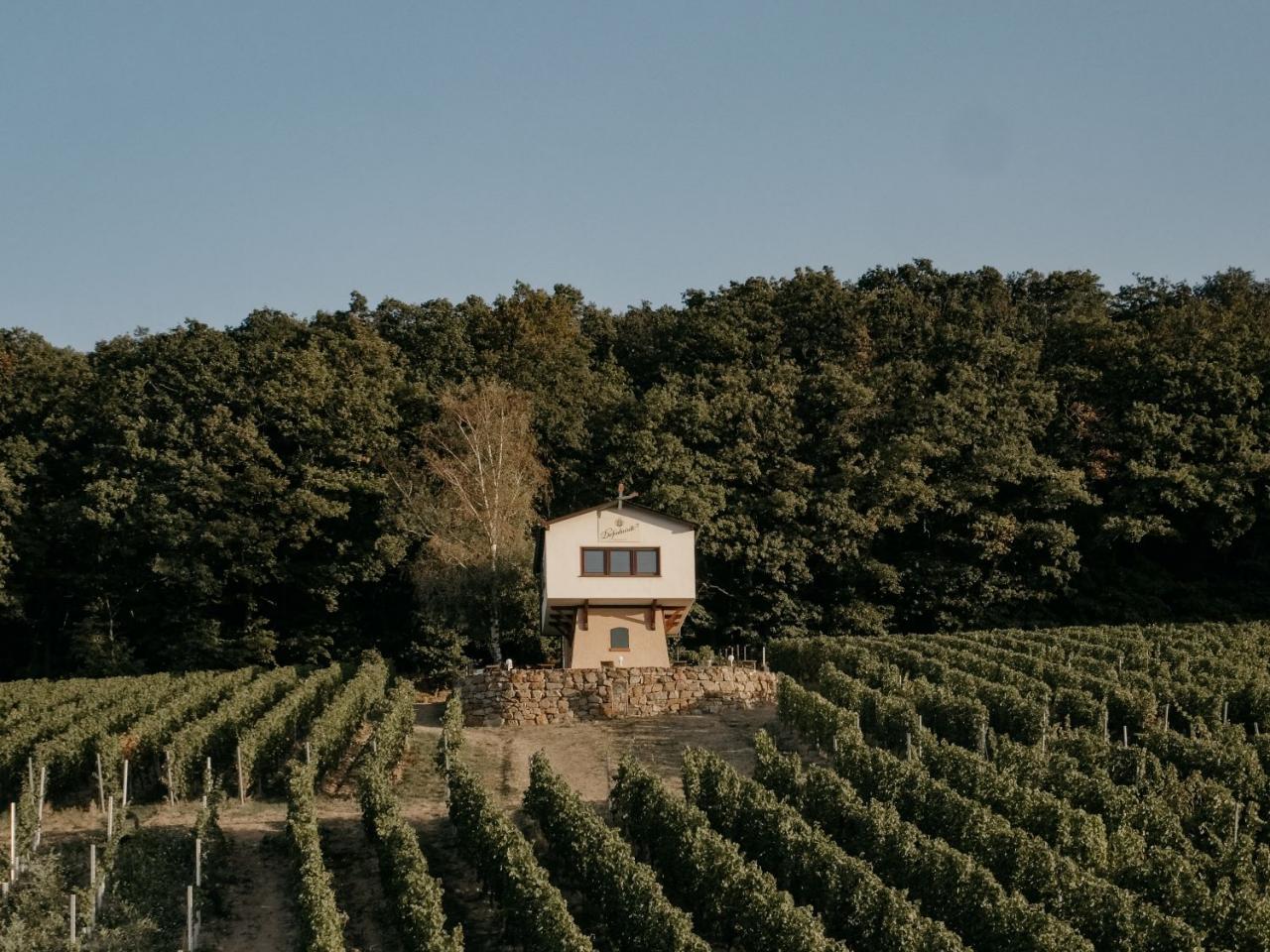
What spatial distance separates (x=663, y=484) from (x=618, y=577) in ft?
27.1

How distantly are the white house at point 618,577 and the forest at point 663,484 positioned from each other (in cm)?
522

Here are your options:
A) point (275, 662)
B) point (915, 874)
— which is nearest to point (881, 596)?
point (275, 662)

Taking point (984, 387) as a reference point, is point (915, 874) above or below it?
below

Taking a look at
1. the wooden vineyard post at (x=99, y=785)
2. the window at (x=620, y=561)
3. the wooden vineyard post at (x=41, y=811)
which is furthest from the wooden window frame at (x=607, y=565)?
the wooden vineyard post at (x=41, y=811)

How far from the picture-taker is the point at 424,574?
139 feet

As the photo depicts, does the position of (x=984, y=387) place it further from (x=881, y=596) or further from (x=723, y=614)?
(x=723, y=614)

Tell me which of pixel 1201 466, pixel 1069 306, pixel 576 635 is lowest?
pixel 576 635

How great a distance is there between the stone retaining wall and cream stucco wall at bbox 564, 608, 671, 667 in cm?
152

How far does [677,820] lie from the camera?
21391 mm

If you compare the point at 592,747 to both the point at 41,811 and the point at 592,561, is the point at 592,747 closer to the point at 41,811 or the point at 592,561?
the point at 592,561

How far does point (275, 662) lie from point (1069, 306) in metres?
32.6

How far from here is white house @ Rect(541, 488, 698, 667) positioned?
36844 millimetres

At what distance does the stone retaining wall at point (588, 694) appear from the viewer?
34875mm

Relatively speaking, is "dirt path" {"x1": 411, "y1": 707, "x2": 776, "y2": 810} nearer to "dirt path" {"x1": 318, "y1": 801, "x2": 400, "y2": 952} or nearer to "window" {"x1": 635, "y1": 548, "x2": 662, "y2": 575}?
"dirt path" {"x1": 318, "y1": 801, "x2": 400, "y2": 952}
